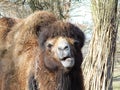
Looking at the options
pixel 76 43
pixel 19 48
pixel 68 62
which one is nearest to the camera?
pixel 68 62

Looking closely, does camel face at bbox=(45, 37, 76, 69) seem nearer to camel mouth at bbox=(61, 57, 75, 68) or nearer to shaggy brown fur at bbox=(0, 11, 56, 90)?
camel mouth at bbox=(61, 57, 75, 68)

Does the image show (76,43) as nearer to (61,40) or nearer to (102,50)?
(61,40)

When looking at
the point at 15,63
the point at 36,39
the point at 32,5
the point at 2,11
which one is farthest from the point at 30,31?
the point at 2,11

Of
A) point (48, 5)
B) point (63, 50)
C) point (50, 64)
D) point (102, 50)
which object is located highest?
point (63, 50)

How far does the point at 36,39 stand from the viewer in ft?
11.5

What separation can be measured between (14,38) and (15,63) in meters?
0.25

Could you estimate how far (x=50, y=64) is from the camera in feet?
10.5

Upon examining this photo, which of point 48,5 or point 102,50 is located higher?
point 48,5

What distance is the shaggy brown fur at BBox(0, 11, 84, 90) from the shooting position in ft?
10.5

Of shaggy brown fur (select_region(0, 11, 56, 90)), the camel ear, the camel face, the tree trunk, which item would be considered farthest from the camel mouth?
the tree trunk

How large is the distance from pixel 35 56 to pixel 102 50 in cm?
199


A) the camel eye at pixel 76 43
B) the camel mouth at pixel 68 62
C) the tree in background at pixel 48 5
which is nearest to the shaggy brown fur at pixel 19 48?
the camel eye at pixel 76 43

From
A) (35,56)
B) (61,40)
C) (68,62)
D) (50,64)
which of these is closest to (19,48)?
(35,56)

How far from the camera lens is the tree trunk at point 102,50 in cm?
518
